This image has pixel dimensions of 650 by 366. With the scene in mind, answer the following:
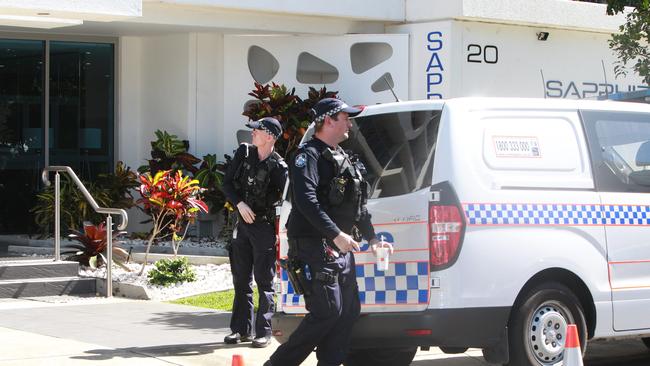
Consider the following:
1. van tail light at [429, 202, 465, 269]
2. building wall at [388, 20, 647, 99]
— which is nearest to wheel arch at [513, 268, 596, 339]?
van tail light at [429, 202, 465, 269]

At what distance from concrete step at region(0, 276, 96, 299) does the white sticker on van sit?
645 cm

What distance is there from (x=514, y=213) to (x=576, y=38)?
11.4 m

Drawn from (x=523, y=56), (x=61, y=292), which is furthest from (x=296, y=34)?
(x=61, y=292)

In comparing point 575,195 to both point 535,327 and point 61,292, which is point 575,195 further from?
point 61,292

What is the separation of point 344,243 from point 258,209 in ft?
7.50

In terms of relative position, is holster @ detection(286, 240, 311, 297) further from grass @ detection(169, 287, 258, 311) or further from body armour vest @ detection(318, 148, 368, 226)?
grass @ detection(169, 287, 258, 311)

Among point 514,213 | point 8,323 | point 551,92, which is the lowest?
point 8,323

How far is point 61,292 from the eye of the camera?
40.5 ft

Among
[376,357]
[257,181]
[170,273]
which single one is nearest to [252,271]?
[257,181]

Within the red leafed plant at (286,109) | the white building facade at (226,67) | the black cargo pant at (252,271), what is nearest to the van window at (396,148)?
the black cargo pant at (252,271)

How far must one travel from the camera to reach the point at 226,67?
54.6 feet

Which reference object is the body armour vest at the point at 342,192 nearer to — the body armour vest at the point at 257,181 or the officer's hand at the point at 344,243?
the officer's hand at the point at 344,243

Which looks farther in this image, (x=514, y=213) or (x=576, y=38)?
(x=576, y=38)

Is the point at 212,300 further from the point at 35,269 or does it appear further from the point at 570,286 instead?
the point at 570,286
